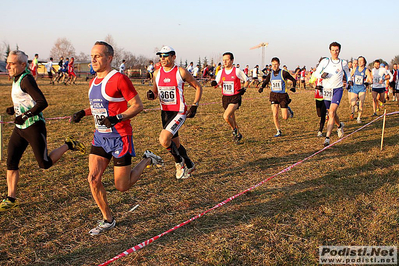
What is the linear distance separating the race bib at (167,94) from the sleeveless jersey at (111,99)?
1.71 m

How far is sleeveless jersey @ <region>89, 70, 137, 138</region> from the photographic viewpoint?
12.6 feet

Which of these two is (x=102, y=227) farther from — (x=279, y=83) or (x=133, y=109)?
(x=279, y=83)

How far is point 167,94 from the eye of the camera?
18.5 feet

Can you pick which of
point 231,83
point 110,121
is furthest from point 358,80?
point 110,121

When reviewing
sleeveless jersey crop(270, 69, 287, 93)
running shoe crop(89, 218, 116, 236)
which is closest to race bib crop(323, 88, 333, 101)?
sleeveless jersey crop(270, 69, 287, 93)

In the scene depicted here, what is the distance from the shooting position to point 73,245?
12.4ft

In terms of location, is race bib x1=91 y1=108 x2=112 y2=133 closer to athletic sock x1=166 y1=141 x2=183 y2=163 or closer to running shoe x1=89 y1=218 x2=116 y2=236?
A: running shoe x1=89 y1=218 x2=116 y2=236

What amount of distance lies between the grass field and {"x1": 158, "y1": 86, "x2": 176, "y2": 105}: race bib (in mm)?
1393

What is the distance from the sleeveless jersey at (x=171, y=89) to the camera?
18.3ft

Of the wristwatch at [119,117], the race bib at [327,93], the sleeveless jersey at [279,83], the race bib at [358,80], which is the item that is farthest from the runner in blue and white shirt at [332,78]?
the wristwatch at [119,117]

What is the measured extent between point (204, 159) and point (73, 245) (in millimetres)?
3820

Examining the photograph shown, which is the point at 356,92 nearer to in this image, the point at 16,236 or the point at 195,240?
the point at 195,240

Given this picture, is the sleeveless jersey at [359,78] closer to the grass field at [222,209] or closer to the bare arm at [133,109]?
the grass field at [222,209]

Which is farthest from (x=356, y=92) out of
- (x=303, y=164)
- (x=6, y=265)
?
(x=6, y=265)
